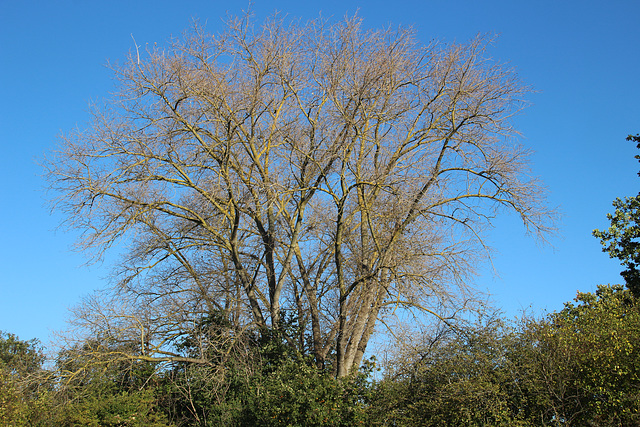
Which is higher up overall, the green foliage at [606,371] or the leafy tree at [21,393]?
the leafy tree at [21,393]

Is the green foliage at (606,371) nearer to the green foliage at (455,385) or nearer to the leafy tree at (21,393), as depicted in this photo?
the green foliage at (455,385)

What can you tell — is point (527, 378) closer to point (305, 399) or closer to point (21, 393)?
point (305, 399)

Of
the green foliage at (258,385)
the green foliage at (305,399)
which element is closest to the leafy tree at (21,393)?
the green foliage at (258,385)

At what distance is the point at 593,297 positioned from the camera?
68.1ft

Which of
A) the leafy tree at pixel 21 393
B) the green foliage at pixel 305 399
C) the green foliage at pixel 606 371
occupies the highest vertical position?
the leafy tree at pixel 21 393

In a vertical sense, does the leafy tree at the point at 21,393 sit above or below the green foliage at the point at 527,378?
above

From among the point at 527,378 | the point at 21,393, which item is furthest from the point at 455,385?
the point at 21,393

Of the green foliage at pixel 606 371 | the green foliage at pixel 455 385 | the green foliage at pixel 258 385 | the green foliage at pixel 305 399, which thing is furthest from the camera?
the green foliage at pixel 258 385

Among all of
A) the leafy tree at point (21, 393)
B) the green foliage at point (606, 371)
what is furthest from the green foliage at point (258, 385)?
the green foliage at point (606, 371)

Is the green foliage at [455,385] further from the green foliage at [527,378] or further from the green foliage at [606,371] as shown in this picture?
the green foliage at [606,371]

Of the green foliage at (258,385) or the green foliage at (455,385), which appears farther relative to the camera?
the green foliage at (258,385)

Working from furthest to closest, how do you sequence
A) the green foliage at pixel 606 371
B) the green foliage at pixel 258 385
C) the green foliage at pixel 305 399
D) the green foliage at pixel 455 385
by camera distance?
the green foliage at pixel 258 385 → the green foliage at pixel 305 399 → the green foliage at pixel 455 385 → the green foliage at pixel 606 371

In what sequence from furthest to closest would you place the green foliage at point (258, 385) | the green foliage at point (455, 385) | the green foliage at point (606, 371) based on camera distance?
1. the green foliage at point (258, 385)
2. the green foliage at point (455, 385)
3. the green foliage at point (606, 371)

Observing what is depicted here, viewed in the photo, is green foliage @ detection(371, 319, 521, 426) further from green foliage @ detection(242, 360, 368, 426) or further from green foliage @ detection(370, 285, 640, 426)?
green foliage @ detection(242, 360, 368, 426)
